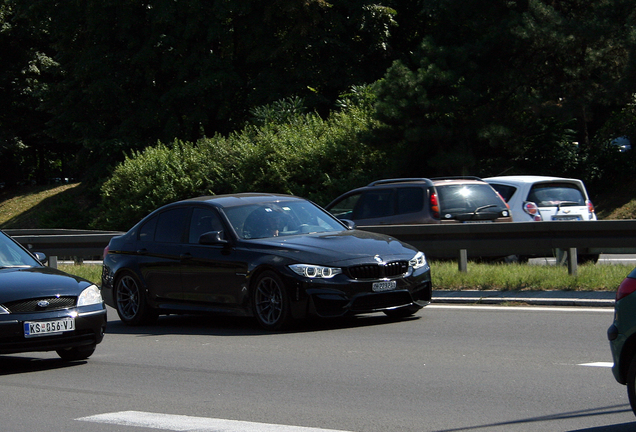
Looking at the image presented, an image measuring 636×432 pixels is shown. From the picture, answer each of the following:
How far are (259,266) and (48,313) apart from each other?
2.82 meters

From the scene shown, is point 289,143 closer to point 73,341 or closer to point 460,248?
point 460,248

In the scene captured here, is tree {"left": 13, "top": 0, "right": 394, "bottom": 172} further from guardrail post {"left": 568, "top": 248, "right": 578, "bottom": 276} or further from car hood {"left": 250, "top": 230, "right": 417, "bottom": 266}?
car hood {"left": 250, "top": 230, "right": 417, "bottom": 266}

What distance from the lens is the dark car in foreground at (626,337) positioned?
5.50m

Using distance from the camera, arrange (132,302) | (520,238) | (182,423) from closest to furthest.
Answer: (182,423) → (132,302) → (520,238)

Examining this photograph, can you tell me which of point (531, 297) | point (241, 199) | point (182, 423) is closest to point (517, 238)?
point (531, 297)

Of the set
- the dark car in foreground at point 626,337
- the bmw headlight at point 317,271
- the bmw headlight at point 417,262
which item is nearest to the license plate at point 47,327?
the bmw headlight at point 317,271

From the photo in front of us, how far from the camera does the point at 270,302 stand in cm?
1103

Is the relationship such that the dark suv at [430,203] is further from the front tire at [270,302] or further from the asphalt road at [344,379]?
the front tire at [270,302]

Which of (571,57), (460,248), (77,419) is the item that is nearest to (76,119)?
(571,57)

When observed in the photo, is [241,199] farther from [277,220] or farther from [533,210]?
[533,210]

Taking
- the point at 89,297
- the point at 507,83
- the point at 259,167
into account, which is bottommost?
the point at 89,297

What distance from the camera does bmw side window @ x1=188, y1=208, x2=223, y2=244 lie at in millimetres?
12000

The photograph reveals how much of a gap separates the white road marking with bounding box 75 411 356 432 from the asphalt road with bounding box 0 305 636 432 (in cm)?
1

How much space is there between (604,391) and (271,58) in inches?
1339
